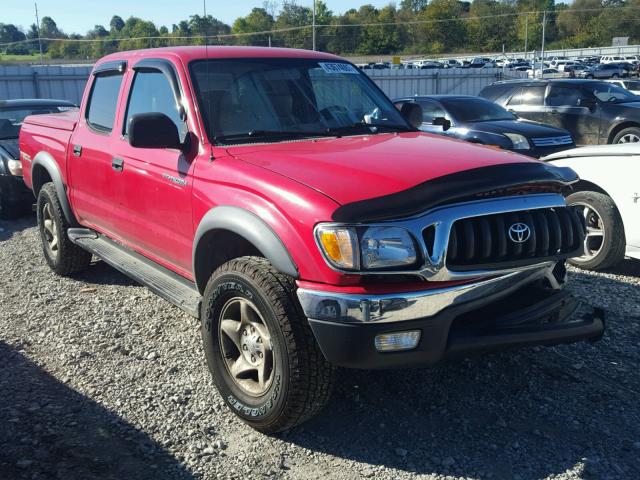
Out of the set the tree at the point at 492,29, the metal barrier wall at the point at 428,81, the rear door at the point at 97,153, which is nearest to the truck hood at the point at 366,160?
the rear door at the point at 97,153

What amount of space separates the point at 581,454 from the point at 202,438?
1.85 m

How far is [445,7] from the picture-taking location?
95.6 meters

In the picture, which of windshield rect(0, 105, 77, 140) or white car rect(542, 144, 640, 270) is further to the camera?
windshield rect(0, 105, 77, 140)

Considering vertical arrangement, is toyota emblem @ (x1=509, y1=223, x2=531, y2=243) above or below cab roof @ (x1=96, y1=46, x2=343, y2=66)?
below

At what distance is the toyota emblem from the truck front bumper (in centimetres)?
17

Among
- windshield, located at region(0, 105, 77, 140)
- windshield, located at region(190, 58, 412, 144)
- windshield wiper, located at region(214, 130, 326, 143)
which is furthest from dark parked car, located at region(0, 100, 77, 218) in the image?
windshield wiper, located at region(214, 130, 326, 143)

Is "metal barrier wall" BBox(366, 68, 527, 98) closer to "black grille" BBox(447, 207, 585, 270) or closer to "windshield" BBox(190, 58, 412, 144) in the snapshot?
"windshield" BBox(190, 58, 412, 144)

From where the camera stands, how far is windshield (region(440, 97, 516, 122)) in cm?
1116

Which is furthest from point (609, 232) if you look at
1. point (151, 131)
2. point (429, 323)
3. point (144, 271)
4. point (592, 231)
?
point (151, 131)

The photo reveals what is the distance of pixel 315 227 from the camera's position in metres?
2.94

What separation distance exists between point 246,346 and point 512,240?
1.42 metres

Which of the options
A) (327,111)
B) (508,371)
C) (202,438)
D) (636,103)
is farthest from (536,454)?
(636,103)

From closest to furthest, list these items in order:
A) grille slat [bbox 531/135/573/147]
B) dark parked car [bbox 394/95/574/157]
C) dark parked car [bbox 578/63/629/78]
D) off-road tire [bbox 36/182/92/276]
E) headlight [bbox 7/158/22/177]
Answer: off-road tire [bbox 36/182/92/276] → headlight [bbox 7/158/22/177] → dark parked car [bbox 394/95/574/157] → grille slat [bbox 531/135/573/147] → dark parked car [bbox 578/63/629/78]

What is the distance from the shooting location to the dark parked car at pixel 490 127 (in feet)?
34.2
